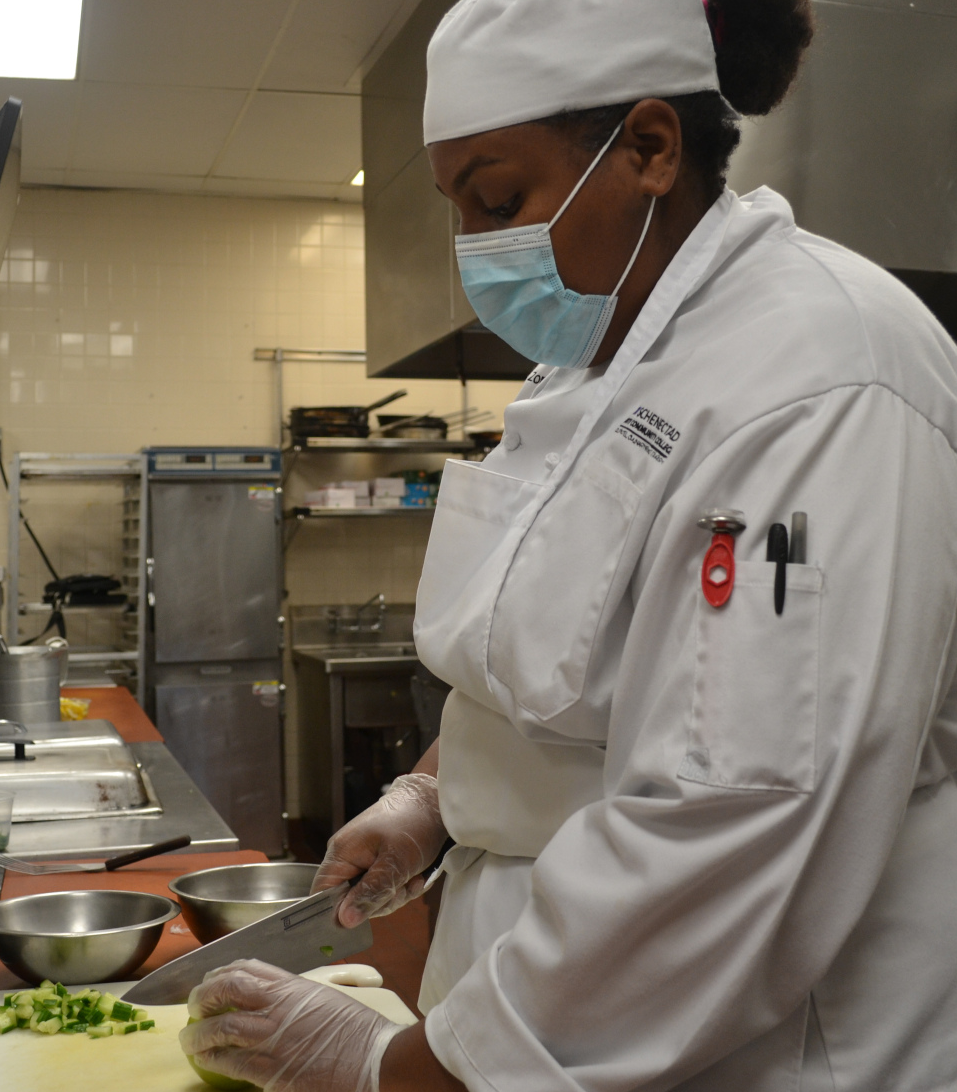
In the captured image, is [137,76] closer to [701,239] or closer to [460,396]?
[460,396]

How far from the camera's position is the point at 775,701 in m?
0.69

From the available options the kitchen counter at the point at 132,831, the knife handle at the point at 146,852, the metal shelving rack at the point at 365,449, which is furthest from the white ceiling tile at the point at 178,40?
the knife handle at the point at 146,852

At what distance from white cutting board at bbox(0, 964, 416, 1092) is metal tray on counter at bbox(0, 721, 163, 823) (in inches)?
37.2

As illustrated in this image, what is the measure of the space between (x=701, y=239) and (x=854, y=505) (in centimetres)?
30

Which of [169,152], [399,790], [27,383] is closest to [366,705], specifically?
[27,383]

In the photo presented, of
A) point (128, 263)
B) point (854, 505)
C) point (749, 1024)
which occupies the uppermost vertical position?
point (128, 263)

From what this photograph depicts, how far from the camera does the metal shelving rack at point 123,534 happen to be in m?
5.12

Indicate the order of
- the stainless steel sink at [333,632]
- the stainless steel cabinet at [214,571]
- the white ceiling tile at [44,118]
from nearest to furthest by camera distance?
the white ceiling tile at [44,118] < the stainless steel cabinet at [214,571] < the stainless steel sink at [333,632]

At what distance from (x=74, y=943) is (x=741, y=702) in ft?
2.93

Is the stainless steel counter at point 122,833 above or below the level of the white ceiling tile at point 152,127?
below

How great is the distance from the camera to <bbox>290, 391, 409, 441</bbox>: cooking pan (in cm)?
564

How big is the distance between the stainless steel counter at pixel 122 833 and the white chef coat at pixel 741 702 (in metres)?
1.19

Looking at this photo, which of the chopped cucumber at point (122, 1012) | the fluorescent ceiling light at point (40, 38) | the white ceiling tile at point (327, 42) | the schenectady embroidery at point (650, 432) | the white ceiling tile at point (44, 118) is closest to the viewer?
the schenectady embroidery at point (650, 432)

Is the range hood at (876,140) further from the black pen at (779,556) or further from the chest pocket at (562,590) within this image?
the black pen at (779,556)
